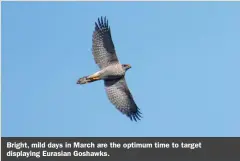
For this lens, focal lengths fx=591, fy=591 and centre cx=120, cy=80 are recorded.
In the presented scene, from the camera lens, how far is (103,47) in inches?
377

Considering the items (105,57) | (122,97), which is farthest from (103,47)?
(122,97)

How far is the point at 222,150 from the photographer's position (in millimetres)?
8094

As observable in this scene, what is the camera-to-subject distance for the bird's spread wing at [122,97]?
10.0 meters

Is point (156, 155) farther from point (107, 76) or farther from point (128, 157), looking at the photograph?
point (107, 76)

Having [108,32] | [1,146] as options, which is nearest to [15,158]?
[1,146]

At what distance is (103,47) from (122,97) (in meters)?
1.02

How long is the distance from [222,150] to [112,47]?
2600 millimetres
